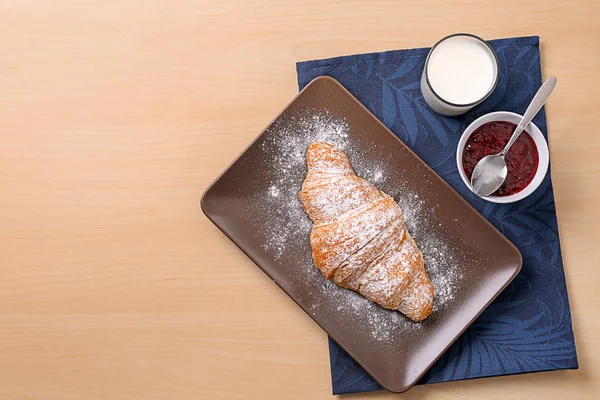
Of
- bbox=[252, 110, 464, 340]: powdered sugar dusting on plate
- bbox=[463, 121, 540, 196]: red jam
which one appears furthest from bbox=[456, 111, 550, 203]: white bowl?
bbox=[252, 110, 464, 340]: powdered sugar dusting on plate

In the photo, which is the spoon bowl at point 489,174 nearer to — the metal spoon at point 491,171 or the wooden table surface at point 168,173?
the metal spoon at point 491,171


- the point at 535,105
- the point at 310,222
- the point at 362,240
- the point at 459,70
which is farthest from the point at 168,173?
the point at 535,105

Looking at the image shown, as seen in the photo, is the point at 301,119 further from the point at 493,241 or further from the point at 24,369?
the point at 24,369

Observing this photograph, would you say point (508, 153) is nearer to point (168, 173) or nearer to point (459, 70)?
point (459, 70)

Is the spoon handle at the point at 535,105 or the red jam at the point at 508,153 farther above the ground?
the spoon handle at the point at 535,105

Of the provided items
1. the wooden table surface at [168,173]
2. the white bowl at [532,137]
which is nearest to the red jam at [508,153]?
the white bowl at [532,137]
